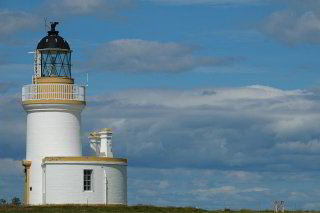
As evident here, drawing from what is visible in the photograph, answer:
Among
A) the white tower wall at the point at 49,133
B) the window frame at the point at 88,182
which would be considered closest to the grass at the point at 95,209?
the window frame at the point at 88,182

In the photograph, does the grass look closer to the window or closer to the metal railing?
the window

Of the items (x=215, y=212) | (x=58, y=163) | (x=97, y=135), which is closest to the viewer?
(x=215, y=212)

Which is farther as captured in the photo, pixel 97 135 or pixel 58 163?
pixel 97 135

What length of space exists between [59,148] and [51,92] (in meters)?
3.41

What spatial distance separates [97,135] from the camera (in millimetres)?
66312

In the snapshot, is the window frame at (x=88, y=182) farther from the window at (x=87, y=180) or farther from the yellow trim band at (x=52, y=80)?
the yellow trim band at (x=52, y=80)

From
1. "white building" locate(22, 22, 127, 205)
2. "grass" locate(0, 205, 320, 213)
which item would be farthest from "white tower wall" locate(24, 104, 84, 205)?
"grass" locate(0, 205, 320, 213)

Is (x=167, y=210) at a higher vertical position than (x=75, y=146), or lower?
lower

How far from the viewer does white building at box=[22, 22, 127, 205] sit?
60.0 m

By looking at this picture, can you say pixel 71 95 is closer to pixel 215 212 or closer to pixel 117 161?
pixel 117 161

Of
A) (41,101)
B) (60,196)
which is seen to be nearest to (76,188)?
(60,196)

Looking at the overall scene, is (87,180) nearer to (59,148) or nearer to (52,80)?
(59,148)

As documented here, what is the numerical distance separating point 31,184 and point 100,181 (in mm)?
4678

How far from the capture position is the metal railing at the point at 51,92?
61656mm
